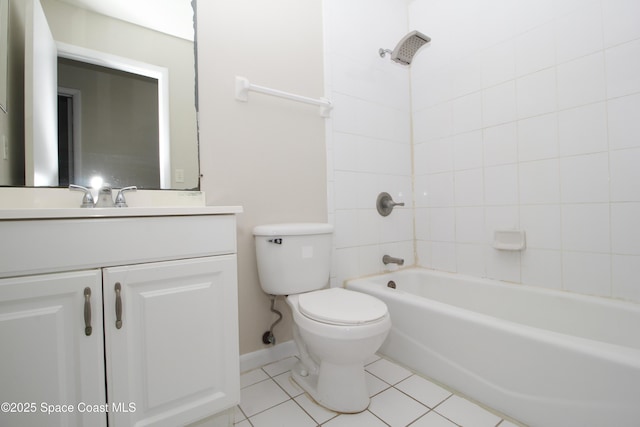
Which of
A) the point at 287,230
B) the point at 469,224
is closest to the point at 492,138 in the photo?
the point at 469,224

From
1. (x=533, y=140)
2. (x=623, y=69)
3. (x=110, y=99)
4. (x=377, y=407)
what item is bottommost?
(x=377, y=407)

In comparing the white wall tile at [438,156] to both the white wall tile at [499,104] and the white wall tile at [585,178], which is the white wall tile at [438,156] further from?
the white wall tile at [585,178]

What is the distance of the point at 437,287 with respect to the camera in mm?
1855

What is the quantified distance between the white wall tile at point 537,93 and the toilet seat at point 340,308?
128 centimetres

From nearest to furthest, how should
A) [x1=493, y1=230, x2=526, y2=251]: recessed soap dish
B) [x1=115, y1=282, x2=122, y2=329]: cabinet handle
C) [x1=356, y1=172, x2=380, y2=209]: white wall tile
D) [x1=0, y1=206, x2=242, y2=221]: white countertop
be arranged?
[x1=0, y1=206, x2=242, y2=221]: white countertop → [x1=115, y1=282, x2=122, y2=329]: cabinet handle → [x1=493, y1=230, x2=526, y2=251]: recessed soap dish → [x1=356, y1=172, x2=380, y2=209]: white wall tile

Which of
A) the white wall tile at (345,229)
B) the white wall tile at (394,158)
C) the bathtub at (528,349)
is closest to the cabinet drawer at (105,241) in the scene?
the white wall tile at (345,229)

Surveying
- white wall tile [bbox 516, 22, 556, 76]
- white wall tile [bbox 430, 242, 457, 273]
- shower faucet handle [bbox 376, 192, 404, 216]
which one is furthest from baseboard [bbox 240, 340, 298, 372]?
white wall tile [bbox 516, 22, 556, 76]

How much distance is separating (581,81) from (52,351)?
220 cm

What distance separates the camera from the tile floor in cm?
105

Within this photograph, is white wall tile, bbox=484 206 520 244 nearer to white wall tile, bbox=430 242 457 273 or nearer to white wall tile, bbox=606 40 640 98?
white wall tile, bbox=430 242 457 273

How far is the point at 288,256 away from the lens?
4.33 feet

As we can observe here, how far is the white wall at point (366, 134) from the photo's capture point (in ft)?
5.65

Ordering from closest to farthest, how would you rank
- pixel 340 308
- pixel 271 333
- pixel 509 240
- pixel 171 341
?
pixel 171 341 < pixel 340 308 < pixel 271 333 < pixel 509 240

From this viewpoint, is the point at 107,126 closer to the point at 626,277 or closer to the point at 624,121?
the point at 624,121
